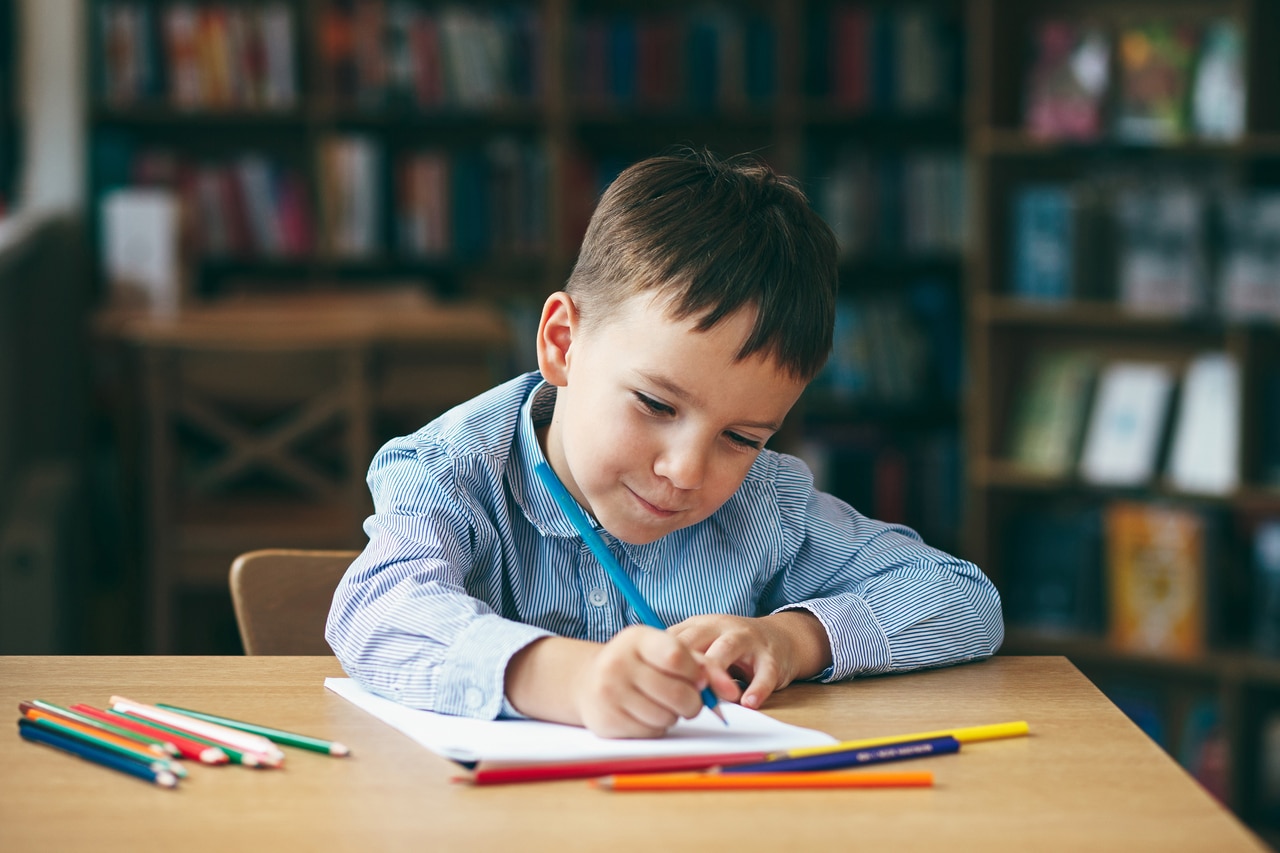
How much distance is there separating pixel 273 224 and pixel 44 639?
155cm

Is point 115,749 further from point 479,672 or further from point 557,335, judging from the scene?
point 557,335

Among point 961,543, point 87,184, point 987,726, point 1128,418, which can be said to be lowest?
point 961,543

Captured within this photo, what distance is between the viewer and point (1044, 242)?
3.14 meters

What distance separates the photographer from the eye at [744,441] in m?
1.01

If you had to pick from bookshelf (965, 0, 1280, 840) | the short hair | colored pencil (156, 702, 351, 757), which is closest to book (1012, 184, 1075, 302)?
bookshelf (965, 0, 1280, 840)

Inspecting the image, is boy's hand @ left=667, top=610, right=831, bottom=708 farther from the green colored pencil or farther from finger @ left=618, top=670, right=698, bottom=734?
the green colored pencil

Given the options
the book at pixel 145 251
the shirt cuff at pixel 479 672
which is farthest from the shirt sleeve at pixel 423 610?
the book at pixel 145 251

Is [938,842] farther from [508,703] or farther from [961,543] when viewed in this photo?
[961,543]

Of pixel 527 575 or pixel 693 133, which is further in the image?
pixel 693 133

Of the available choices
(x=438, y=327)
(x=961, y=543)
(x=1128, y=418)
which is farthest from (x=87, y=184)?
(x=1128, y=418)

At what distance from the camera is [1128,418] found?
304cm

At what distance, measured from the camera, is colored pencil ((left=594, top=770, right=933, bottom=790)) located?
75 cm

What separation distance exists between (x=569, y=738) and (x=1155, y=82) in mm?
2629

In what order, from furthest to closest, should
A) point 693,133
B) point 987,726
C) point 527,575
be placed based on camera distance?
point 693,133 → point 527,575 → point 987,726
